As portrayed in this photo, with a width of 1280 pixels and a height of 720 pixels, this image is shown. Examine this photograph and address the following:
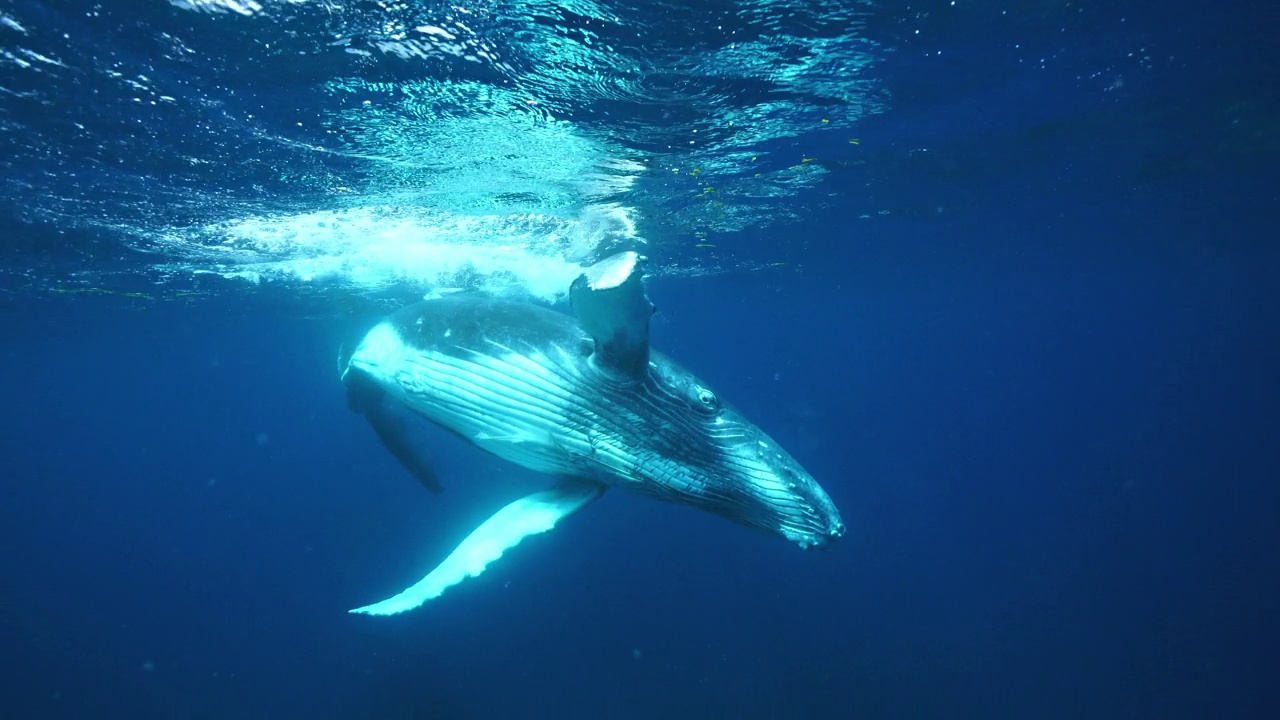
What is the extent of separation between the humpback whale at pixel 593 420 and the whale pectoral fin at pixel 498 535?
0.03 feet

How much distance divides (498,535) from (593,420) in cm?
106

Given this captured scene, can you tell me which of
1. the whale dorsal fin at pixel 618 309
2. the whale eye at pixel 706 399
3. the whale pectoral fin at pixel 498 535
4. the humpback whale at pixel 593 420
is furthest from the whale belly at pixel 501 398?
the whale eye at pixel 706 399

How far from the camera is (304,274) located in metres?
18.3

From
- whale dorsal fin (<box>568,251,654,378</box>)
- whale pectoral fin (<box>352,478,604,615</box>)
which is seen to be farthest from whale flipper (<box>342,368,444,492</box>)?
whale dorsal fin (<box>568,251,654,378</box>)

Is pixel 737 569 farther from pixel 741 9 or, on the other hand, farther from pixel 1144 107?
pixel 741 9

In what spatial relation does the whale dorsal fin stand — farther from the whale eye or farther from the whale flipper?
the whale flipper

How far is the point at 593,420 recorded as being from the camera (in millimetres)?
3896

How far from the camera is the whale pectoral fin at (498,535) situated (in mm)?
3867

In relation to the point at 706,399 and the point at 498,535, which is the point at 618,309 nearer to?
the point at 706,399

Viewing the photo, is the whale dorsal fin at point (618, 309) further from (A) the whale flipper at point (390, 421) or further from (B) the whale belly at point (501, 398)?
(A) the whale flipper at point (390, 421)

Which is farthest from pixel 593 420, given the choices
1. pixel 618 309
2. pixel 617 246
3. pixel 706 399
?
pixel 617 246

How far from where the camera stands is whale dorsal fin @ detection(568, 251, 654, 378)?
3057 millimetres

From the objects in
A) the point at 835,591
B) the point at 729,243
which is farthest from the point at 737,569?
the point at 729,243

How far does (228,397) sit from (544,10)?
104441 mm
